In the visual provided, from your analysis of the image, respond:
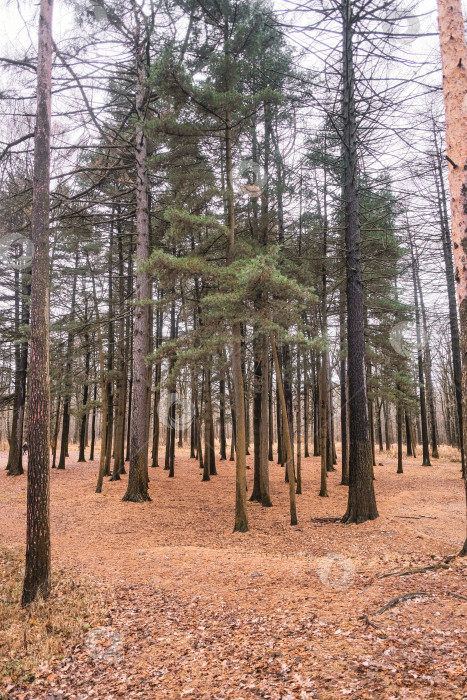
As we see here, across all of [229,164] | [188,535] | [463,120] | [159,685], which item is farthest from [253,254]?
[159,685]

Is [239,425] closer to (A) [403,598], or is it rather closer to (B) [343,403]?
(A) [403,598]

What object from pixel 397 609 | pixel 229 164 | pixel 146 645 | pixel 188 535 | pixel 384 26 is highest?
pixel 384 26

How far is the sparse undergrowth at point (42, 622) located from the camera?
4391mm

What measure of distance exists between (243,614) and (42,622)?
8.47 ft

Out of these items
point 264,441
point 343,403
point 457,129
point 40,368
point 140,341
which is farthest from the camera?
point 343,403

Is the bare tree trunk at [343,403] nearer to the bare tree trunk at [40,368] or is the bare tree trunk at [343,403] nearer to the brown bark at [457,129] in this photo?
the brown bark at [457,129]

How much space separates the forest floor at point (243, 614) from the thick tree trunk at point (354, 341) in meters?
0.67

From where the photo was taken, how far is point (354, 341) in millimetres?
10391

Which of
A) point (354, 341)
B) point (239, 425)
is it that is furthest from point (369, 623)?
point (354, 341)

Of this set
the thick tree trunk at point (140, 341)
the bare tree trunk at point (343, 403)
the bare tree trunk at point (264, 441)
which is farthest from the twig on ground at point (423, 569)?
the bare tree trunk at point (343, 403)

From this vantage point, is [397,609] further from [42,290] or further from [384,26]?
[384,26]

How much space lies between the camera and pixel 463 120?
4984 millimetres

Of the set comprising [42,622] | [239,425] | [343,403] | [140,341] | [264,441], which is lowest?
[42,622]

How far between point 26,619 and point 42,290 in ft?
14.9
